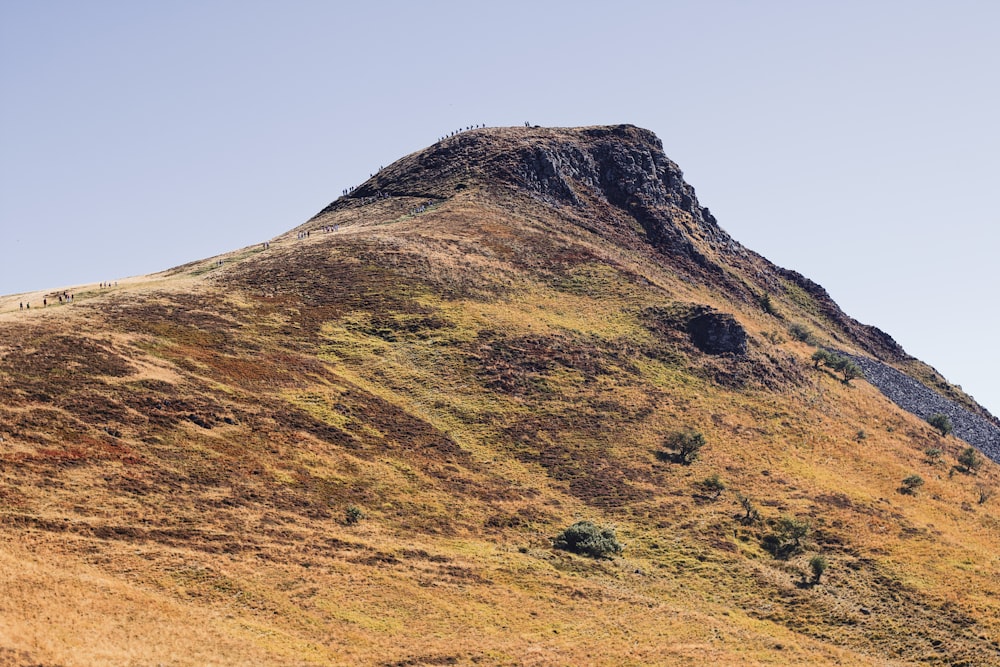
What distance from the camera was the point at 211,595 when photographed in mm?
39250

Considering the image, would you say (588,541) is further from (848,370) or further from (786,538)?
(848,370)

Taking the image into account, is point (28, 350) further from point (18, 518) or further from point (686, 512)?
point (686, 512)

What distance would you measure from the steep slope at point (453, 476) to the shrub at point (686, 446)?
897 millimetres

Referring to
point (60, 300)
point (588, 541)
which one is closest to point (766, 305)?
point (588, 541)

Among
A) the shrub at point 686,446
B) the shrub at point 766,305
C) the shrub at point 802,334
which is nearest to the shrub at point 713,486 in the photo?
the shrub at point 686,446

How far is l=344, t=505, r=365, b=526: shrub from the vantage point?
171 feet

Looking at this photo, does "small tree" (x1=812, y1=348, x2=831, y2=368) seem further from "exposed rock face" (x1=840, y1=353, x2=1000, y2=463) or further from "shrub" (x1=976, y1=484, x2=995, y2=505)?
"shrub" (x1=976, y1=484, x2=995, y2=505)

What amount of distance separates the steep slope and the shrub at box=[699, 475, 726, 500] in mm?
279

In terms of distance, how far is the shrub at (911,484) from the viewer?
74100 millimetres

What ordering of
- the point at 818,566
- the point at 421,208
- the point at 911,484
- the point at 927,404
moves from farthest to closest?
1. the point at 421,208
2. the point at 927,404
3. the point at 911,484
4. the point at 818,566

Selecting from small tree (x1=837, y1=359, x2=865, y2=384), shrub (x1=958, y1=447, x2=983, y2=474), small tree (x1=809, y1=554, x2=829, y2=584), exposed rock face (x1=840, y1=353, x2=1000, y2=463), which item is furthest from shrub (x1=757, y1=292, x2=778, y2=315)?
small tree (x1=809, y1=554, x2=829, y2=584)

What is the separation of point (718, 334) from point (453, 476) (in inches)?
1806

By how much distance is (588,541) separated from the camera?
56.2 m

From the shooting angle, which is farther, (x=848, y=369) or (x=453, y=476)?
(x=848, y=369)
